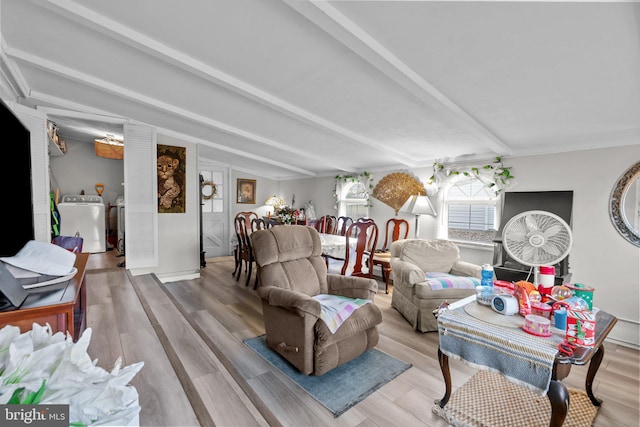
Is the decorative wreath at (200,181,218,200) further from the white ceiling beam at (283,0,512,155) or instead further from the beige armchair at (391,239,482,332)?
the white ceiling beam at (283,0,512,155)

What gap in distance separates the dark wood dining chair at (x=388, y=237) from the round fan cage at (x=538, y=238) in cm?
244

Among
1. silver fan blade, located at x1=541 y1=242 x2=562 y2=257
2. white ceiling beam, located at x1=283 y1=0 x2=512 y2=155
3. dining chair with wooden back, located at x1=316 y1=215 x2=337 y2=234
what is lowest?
dining chair with wooden back, located at x1=316 y1=215 x2=337 y2=234

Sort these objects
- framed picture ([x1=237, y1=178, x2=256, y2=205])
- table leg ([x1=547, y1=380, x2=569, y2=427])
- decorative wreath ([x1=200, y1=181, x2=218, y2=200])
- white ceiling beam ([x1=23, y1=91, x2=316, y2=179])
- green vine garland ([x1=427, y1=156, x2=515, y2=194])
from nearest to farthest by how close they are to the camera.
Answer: table leg ([x1=547, y1=380, x2=569, y2=427]) → white ceiling beam ([x1=23, y1=91, x2=316, y2=179]) → green vine garland ([x1=427, y1=156, x2=515, y2=194]) → decorative wreath ([x1=200, y1=181, x2=218, y2=200]) → framed picture ([x1=237, y1=178, x2=256, y2=205])

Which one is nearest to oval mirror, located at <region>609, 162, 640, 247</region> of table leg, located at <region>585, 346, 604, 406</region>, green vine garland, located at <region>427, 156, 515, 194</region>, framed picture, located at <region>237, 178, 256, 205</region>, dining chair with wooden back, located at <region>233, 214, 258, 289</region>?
green vine garland, located at <region>427, 156, 515, 194</region>

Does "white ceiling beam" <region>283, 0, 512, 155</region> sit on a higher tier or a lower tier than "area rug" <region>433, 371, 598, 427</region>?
higher

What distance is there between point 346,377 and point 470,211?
3007mm

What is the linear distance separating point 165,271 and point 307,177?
12.1 feet

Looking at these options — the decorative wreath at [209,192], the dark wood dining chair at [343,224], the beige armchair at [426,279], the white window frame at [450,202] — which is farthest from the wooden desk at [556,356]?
the decorative wreath at [209,192]

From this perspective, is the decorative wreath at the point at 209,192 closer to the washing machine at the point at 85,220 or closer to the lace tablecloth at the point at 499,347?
the washing machine at the point at 85,220

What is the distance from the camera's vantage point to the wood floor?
50.2 inches

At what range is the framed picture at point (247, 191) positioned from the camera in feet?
23.8

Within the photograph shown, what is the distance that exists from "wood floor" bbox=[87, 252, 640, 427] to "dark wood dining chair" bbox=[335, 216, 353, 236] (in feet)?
6.72

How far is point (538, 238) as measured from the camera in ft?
6.08

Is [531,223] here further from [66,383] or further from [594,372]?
[66,383]
